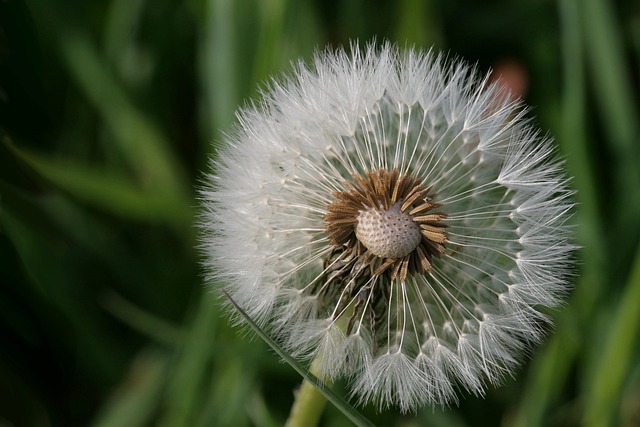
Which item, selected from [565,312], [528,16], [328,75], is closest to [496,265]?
[328,75]

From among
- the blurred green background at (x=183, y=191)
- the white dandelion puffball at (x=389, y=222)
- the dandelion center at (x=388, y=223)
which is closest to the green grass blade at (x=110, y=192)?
the blurred green background at (x=183, y=191)

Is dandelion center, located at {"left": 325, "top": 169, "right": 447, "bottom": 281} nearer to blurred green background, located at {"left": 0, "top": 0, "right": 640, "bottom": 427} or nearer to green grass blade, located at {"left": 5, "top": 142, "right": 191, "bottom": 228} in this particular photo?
blurred green background, located at {"left": 0, "top": 0, "right": 640, "bottom": 427}

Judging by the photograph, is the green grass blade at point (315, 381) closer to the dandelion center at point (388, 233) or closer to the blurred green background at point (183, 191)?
the dandelion center at point (388, 233)

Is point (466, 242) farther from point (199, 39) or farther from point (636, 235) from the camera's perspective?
point (199, 39)

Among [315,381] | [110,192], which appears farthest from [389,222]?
[110,192]

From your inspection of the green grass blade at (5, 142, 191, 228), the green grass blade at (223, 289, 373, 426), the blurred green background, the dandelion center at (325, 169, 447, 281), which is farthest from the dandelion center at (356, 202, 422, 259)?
the green grass blade at (5, 142, 191, 228)

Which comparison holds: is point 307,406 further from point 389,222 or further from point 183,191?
point 183,191
